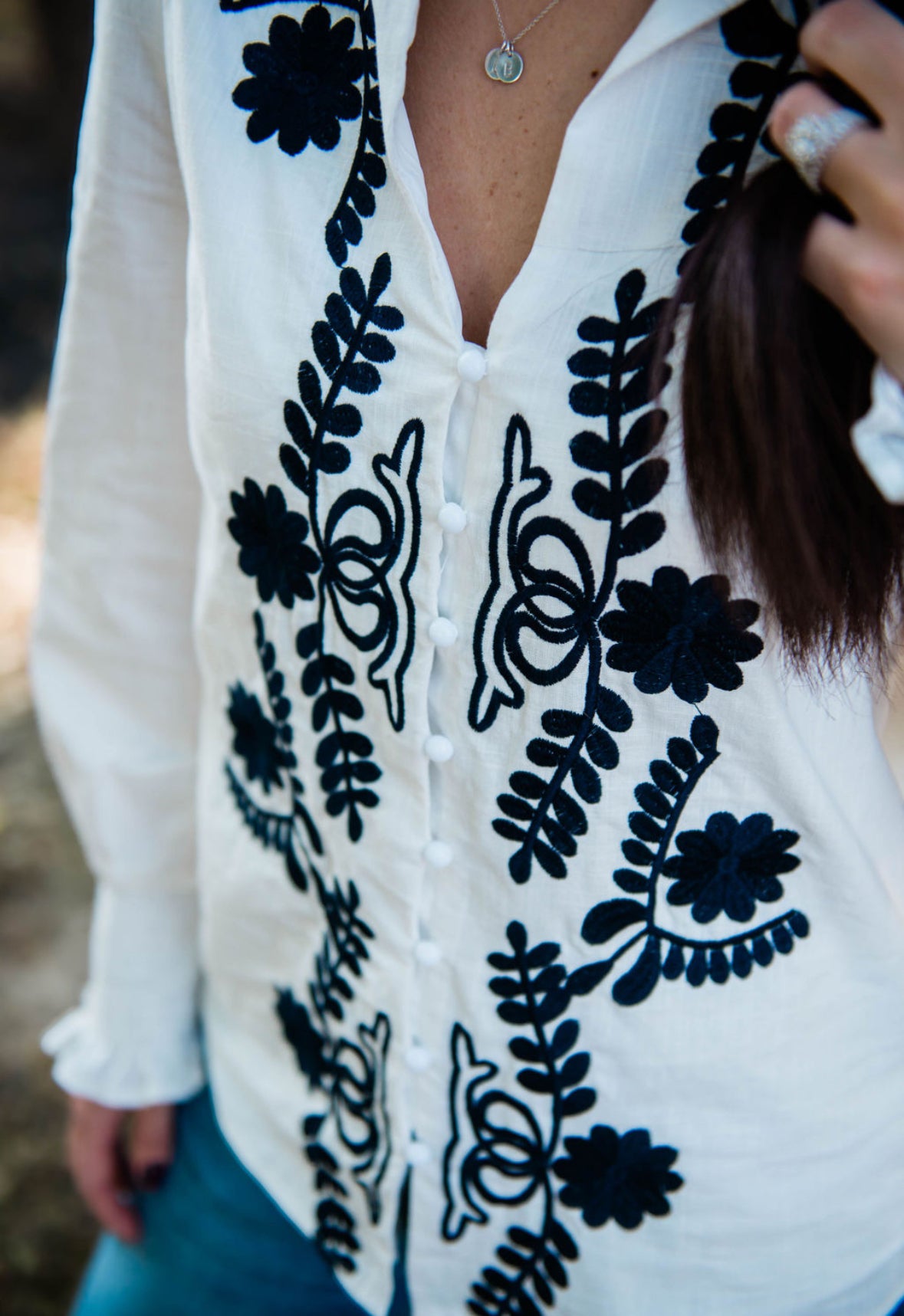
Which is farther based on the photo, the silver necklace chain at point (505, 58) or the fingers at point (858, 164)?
the silver necklace chain at point (505, 58)

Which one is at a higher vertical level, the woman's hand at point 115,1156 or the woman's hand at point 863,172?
the woman's hand at point 863,172

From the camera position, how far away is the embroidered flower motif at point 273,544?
0.70 m

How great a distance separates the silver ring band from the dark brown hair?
29mm

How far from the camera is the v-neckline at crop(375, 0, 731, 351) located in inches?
20.1

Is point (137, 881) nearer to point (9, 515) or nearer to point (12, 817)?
point (12, 817)

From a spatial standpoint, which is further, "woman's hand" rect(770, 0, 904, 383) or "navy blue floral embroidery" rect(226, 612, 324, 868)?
"navy blue floral embroidery" rect(226, 612, 324, 868)

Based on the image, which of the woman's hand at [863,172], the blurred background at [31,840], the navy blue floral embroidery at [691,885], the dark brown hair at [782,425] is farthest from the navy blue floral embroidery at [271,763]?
the blurred background at [31,840]

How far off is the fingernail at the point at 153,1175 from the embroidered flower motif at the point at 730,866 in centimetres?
70

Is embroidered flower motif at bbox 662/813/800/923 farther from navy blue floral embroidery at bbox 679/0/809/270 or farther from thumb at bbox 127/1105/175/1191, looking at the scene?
A: thumb at bbox 127/1105/175/1191

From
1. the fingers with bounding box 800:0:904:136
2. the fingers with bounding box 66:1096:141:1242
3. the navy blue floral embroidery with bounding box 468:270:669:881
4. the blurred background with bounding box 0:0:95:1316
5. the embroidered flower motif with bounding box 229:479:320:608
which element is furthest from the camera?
the blurred background with bounding box 0:0:95:1316

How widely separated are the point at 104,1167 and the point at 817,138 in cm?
110

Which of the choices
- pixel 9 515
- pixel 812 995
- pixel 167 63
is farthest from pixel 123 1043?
pixel 9 515

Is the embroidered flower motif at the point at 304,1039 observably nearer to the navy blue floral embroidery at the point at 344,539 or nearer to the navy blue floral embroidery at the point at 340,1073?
the navy blue floral embroidery at the point at 340,1073

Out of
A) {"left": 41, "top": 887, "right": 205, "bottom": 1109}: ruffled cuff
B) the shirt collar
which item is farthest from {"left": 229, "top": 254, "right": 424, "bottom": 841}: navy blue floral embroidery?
{"left": 41, "top": 887, "right": 205, "bottom": 1109}: ruffled cuff
